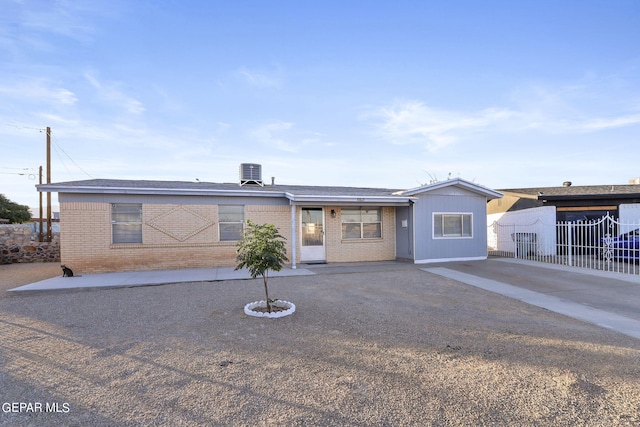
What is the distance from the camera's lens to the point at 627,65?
416 inches

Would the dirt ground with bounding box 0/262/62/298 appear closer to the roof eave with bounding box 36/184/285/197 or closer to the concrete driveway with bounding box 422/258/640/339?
the roof eave with bounding box 36/184/285/197

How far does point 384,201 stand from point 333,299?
Answer: 655 centimetres

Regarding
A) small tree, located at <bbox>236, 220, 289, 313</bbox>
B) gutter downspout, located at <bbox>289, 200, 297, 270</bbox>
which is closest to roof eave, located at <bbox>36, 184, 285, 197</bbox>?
gutter downspout, located at <bbox>289, 200, 297, 270</bbox>

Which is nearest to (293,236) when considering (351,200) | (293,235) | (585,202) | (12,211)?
(293,235)

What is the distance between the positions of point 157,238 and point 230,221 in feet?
8.09

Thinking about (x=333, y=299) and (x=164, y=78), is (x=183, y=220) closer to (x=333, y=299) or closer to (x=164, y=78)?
(x=164, y=78)

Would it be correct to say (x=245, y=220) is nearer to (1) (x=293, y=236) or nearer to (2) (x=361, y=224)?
Answer: (1) (x=293, y=236)

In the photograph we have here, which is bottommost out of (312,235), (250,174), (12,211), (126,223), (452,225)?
(312,235)

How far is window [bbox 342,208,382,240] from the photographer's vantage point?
1373 centimetres

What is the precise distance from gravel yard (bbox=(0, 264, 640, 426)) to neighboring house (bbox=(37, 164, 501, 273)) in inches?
167

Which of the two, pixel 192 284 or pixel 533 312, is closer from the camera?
pixel 533 312

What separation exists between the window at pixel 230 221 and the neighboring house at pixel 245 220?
1.4 inches

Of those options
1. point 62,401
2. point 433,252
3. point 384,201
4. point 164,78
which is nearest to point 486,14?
point 384,201

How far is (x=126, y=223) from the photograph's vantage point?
36.4 ft
